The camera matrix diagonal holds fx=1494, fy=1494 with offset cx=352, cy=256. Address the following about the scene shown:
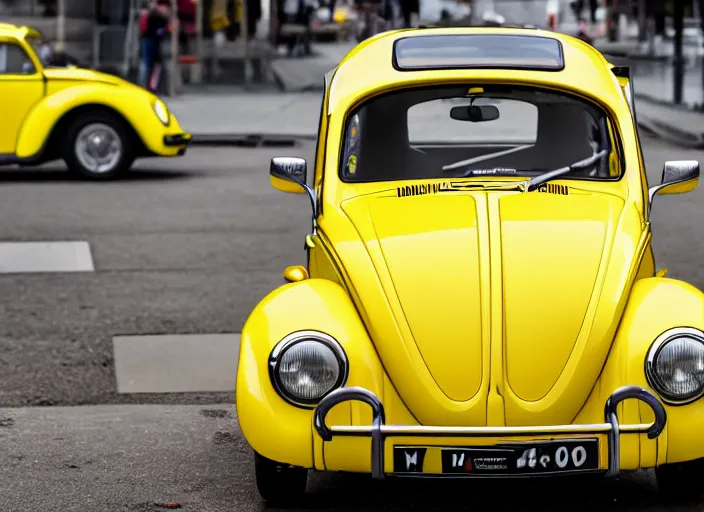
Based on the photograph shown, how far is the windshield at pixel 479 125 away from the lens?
20.9ft

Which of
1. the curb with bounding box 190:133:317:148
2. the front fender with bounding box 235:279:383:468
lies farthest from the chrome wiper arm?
the curb with bounding box 190:133:317:148

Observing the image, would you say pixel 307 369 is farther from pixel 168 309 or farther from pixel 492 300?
pixel 168 309

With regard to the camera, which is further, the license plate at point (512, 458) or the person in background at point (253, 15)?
the person in background at point (253, 15)

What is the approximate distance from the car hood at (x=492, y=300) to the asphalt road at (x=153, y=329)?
0.56m

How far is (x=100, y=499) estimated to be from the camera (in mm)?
5551

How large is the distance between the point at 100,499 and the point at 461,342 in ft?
4.95

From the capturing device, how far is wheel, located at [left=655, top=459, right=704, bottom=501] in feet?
17.4

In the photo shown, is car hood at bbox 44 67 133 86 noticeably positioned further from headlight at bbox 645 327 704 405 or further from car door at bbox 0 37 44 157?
headlight at bbox 645 327 704 405

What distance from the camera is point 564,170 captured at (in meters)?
6.18

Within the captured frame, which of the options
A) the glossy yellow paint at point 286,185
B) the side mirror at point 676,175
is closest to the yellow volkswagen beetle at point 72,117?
the glossy yellow paint at point 286,185

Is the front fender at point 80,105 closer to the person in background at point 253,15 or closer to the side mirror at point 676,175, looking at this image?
the side mirror at point 676,175

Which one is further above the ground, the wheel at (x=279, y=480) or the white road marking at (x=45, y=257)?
the wheel at (x=279, y=480)

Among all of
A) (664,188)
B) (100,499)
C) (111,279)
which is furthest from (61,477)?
(111,279)

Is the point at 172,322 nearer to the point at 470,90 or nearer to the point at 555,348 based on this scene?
the point at 470,90
